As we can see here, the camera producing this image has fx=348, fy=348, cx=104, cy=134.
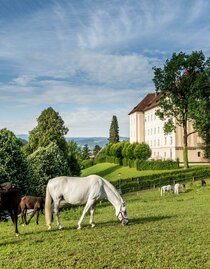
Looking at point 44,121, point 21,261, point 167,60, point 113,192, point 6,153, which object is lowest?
point 21,261

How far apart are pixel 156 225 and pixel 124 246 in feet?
11.1

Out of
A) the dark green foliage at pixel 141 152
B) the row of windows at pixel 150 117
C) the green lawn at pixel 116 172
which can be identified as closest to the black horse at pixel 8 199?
the green lawn at pixel 116 172

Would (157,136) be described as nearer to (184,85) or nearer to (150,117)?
(150,117)

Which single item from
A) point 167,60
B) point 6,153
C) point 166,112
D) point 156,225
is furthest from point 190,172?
point 156,225

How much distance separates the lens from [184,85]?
60906 millimetres

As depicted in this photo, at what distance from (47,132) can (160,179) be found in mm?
22383

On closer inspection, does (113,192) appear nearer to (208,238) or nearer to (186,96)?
A: (208,238)

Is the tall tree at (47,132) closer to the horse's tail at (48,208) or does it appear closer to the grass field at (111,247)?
the horse's tail at (48,208)

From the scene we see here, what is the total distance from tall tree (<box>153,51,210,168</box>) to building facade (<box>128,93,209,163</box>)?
18.3 m

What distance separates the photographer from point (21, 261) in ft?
30.4

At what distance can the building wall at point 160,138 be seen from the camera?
→ 80000 mm

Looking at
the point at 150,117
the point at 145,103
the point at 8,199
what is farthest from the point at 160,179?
the point at 145,103

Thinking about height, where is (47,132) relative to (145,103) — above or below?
below

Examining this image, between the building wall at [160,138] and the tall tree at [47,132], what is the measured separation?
27.8 meters
